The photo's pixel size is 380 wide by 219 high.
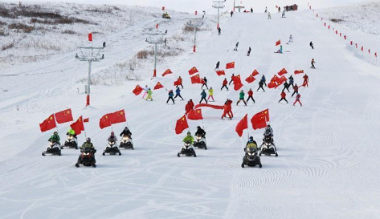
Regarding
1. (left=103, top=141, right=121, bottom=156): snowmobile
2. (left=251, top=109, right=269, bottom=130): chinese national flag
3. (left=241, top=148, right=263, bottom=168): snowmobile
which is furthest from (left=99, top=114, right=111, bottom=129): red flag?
(left=241, top=148, right=263, bottom=168): snowmobile

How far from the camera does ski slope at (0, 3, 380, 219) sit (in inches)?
564

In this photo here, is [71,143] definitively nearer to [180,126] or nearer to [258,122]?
[180,126]

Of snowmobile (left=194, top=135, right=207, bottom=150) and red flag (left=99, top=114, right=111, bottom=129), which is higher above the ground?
red flag (left=99, top=114, right=111, bottom=129)

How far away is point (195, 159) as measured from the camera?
842 inches

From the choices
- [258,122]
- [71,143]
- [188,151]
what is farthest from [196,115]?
[71,143]

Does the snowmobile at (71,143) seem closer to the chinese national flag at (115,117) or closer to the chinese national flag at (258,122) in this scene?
the chinese national flag at (115,117)

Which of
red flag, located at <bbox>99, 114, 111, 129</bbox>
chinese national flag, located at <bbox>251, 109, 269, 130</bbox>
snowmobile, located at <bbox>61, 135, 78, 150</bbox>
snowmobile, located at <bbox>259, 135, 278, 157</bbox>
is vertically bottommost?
snowmobile, located at <bbox>61, 135, 78, 150</bbox>

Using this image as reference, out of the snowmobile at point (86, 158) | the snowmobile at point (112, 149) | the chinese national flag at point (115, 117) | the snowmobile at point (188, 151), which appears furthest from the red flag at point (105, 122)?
the snowmobile at point (86, 158)

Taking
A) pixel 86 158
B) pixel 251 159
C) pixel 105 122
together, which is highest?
pixel 105 122

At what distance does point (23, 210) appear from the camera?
13.8 m

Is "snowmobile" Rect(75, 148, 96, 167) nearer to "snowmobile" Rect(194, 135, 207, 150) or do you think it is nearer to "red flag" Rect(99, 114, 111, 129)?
"red flag" Rect(99, 114, 111, 129)

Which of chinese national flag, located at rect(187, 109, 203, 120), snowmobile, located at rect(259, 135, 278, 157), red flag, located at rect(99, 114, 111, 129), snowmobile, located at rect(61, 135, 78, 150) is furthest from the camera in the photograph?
chinese national flag, located at rect(187, 109, 203, 120)

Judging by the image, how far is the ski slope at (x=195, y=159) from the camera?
14336mm

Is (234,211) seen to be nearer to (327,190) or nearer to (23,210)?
(327,190)
